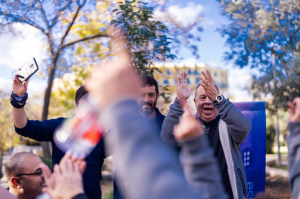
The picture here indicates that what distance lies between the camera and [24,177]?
82.4 inches

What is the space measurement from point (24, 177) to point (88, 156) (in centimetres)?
55

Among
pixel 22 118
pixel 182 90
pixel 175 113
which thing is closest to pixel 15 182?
pixel 22 118

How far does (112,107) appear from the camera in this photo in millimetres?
771

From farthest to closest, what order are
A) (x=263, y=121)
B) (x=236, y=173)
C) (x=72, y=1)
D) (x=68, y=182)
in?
(x=72, y=1), (x=263, y=121), (x=236, y=173), (x=68, y=182)

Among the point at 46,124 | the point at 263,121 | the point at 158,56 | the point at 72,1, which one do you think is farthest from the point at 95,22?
the point at 46,124

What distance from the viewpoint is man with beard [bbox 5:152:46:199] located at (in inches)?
81.4

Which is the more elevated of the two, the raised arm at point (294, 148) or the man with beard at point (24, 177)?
the raised arm at point (294, 148)

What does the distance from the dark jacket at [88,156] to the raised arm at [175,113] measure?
2.18ft

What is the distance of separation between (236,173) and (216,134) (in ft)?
1.14

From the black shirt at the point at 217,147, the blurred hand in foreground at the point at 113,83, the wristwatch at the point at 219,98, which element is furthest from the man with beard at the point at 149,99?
the blurred hand in foreground at the point at 113,83

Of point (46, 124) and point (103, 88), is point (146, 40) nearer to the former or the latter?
point (46, 124)

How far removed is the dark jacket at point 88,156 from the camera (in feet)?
7.93

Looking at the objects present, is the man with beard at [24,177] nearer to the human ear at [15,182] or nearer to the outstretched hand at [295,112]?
the human ear at [15,182]

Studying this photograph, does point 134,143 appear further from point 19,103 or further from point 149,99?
point 149,99
